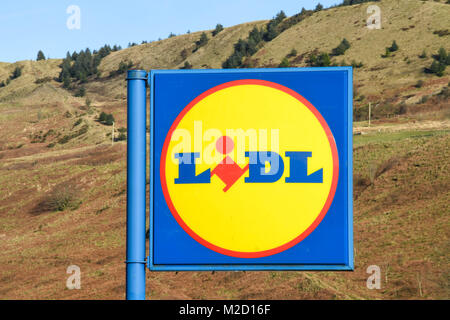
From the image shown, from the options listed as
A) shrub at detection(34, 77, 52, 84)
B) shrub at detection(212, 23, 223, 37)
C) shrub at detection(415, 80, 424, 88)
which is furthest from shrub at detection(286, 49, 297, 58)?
shrub at detection(34, 77, 52, 84)

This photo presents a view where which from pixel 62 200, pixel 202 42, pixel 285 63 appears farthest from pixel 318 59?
pixel 62 200

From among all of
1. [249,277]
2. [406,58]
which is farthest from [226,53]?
[249,277]

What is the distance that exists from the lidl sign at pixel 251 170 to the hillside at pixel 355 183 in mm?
18152

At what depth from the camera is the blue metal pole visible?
16.5 ft

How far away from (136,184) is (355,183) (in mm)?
33763

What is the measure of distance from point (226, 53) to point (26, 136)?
50.8 metres

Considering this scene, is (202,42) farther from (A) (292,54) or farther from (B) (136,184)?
(B) (136,184)

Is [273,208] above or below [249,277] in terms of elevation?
above

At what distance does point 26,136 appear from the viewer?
9056cm

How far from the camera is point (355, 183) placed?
37.5m

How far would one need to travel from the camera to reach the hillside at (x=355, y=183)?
2538 cm

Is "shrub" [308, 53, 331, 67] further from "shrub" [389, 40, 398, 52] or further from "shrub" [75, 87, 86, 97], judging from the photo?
"shrub" [75, 87, 86, 97]

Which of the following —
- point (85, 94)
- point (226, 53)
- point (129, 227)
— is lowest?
point (129, 227)

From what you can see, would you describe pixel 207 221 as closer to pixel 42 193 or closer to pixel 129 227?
pixel 129 227
